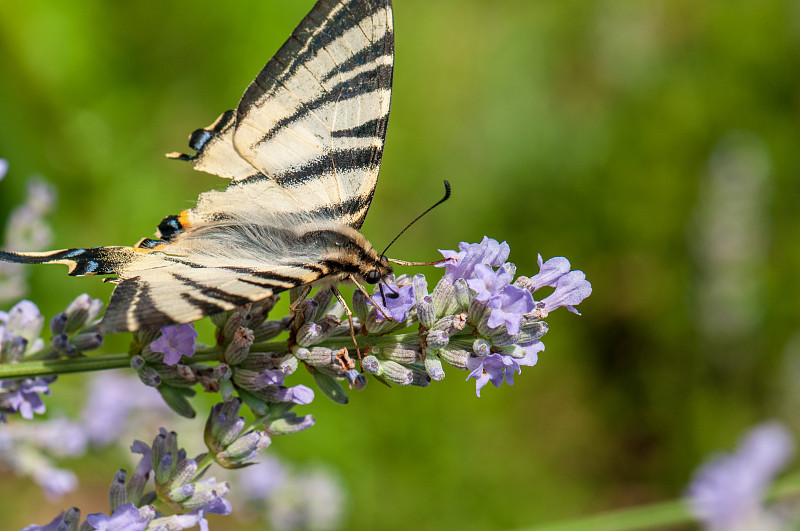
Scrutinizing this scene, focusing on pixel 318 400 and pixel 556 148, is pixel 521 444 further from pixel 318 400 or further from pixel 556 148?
pixel 556 148

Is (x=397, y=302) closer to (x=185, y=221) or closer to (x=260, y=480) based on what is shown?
(x=185, y=221)

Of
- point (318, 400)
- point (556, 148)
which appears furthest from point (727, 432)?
point (318, 400)

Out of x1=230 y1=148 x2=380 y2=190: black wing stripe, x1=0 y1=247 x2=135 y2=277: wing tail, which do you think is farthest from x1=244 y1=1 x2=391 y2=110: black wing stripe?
x1=0 y1=247 x2=135 y2=277: wing tail

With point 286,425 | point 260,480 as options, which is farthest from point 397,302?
point 260,480

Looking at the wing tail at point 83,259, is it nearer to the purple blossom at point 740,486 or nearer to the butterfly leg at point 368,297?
the butterfly leg at point 368,297

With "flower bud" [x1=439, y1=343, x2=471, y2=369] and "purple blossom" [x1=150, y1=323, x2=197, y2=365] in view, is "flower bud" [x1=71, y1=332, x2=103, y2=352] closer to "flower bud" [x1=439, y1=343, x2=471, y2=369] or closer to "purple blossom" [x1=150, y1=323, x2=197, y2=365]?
"purple blossom" [x1=150, y1=323, x2=197, y2=365]

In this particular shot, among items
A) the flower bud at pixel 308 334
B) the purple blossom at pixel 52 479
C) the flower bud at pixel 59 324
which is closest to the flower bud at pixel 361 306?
the flower bud at pixel 308 334
